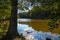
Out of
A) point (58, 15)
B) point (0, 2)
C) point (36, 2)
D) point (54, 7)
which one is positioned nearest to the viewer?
point (58, 15)

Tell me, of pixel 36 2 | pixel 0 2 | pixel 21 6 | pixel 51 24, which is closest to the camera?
pixel 51 24

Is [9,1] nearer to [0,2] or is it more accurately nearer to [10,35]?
[0,2]

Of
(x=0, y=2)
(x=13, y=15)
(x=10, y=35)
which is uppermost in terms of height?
(x=0, y=2)

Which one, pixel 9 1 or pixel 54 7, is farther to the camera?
pixel 9 1

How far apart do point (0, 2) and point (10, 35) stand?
72.9 inches

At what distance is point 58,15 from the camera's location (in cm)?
553

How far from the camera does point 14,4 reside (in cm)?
1056

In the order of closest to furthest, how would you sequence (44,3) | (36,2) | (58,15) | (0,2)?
(58,15) → (44,3) → (36,2) → (0,2)

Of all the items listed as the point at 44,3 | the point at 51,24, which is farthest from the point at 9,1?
the point at 51,24

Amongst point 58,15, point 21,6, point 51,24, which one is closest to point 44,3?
point 58,15

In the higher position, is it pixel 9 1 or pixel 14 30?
pixel 9 1

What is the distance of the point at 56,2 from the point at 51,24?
821mm

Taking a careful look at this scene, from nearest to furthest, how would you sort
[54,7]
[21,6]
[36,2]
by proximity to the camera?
[54,7], [36,2], [21,6]

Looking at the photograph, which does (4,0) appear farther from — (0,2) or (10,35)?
(10,35)
